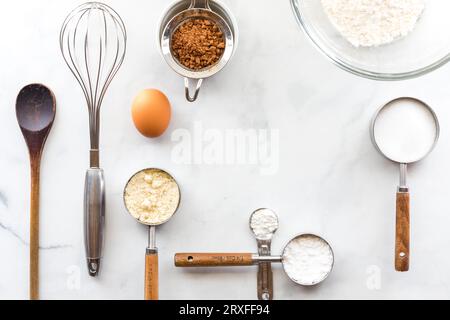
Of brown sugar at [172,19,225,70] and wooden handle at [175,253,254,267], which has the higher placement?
brown sugar at [172,19,225,70]

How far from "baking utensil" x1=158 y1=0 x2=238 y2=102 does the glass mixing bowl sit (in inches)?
6.5

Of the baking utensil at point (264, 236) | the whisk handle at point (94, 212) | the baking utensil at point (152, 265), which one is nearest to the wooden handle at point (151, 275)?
the baking utensil at point (152, 265)

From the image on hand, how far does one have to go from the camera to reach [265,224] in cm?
123

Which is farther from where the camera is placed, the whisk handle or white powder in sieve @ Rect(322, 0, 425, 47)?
the whisk handle

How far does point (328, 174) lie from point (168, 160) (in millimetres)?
355

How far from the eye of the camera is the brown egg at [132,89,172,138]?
3.80 feet

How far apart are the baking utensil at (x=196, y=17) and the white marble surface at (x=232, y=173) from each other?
0.15ft

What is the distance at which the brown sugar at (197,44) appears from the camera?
117 cm

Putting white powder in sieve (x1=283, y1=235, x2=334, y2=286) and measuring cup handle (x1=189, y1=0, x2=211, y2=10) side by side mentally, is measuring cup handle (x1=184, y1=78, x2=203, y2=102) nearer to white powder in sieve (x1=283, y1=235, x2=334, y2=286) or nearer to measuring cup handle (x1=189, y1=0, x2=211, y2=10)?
measuring cup handle (x1=189, y1=0, x2=211, y2=10)

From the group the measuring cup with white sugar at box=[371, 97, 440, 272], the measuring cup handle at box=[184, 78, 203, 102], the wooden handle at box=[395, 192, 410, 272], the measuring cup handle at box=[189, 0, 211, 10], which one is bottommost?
the wooden handle at box=[395, 192, 410, 272]

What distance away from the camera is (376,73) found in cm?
108

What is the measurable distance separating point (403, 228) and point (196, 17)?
0.63 m

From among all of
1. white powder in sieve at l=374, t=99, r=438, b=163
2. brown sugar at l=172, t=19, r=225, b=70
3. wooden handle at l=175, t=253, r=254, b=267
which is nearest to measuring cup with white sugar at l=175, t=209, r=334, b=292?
wooden handle at l=175, t=253, r=254, b=267

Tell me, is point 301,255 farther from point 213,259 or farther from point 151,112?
point 151,112
